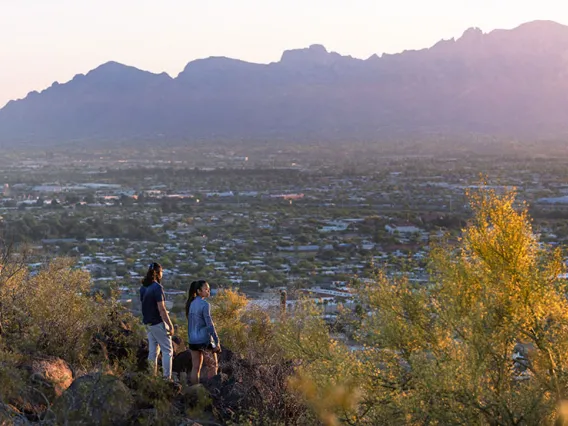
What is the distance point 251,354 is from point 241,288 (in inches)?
833

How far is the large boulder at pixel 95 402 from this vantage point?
29.8ft

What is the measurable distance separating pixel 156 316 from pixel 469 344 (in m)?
3.68

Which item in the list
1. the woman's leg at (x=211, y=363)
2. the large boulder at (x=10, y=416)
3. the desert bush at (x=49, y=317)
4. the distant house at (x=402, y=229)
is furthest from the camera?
the distant house at (x=402, y=229)

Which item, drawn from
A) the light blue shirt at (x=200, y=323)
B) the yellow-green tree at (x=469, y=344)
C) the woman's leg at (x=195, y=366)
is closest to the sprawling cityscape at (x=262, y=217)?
the yellow-green tree at (x=469, y=344)

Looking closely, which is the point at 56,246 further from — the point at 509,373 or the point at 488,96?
the point at 488,96

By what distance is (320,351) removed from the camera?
33.9 feet

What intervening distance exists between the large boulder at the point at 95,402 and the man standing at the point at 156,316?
112 cm

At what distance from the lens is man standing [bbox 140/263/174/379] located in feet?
34.8

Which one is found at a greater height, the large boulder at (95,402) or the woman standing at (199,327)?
the woman standing at (199,327)

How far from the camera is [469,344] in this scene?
894cm

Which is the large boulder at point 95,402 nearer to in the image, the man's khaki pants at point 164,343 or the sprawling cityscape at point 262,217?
the man's khaki pants at point 164,343

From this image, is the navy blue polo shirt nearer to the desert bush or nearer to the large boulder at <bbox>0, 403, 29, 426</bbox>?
the desert bush

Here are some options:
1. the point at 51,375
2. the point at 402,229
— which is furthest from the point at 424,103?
the point at 51,375

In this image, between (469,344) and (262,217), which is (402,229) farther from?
(469,344)
